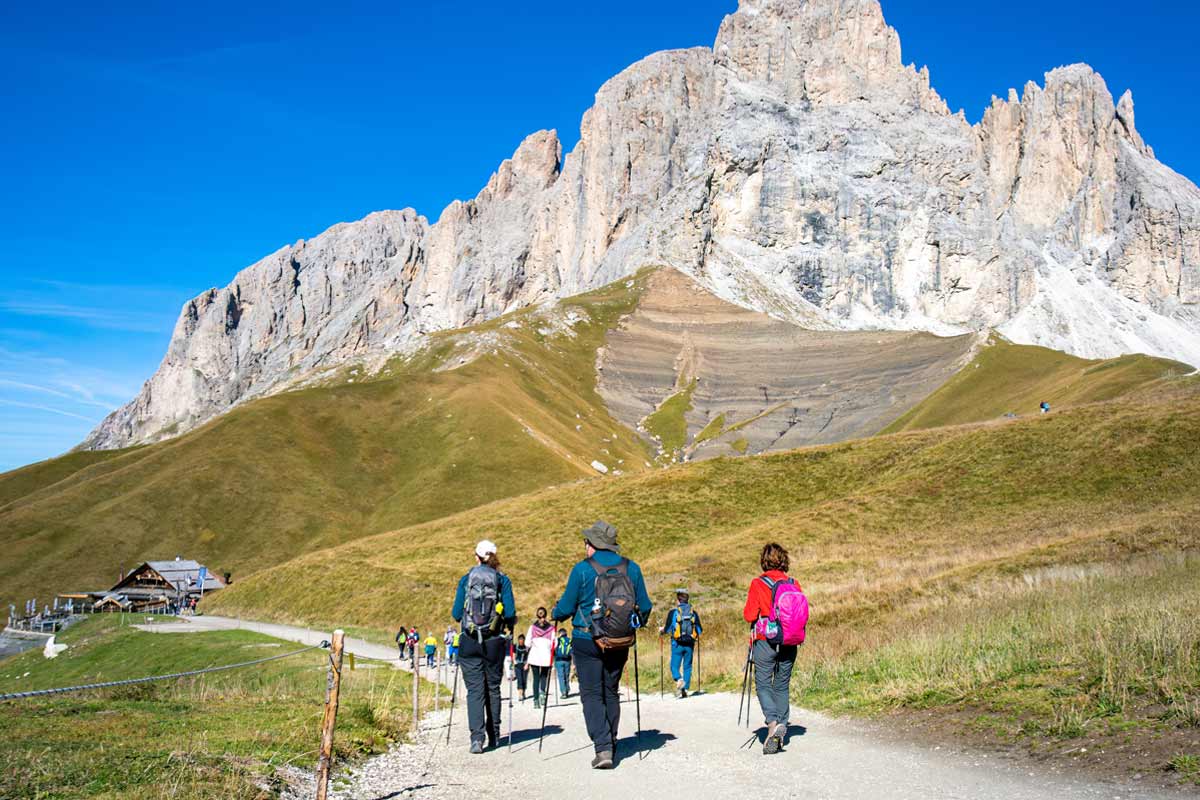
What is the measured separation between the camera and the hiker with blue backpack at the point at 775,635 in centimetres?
1107

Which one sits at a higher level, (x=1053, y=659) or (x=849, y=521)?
(x=849, y=521)

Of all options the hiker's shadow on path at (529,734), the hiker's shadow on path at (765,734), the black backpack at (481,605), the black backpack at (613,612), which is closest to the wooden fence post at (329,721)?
the black backpack at (481,605)

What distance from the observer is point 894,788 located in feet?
28.1

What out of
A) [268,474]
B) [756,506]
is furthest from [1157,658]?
[268,474]

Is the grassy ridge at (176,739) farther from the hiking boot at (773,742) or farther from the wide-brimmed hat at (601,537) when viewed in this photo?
the hiking boot at (773,742)

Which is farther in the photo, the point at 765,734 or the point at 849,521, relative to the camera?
the point at 849,521

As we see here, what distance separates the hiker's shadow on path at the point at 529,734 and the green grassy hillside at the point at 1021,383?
262 feet

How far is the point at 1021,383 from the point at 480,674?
119 meters

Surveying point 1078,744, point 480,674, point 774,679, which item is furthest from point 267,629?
point 1078,744

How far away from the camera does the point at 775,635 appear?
11070mm

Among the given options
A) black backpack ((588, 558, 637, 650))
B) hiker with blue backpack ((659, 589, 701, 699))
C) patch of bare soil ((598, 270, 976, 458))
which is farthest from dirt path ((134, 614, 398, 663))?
patch of bare soil ((598, 270, 976, 458))

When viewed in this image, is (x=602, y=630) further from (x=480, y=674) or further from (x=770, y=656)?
(x=480, y=674)

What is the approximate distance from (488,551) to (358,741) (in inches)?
119

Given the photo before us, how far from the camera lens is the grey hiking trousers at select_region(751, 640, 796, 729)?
437 inches
